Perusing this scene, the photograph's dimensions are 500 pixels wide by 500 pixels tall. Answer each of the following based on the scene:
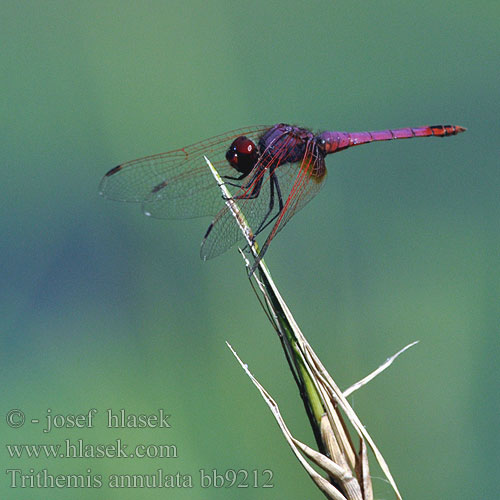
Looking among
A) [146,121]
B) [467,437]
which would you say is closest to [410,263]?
[467,437]

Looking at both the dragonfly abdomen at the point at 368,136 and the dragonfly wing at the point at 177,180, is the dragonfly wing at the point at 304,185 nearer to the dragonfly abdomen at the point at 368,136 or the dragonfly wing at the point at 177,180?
the dragonfly abdomen at the point at 368,136

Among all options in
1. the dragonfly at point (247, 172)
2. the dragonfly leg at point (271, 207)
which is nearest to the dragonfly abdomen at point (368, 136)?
the dragonfly at point (247, 172)

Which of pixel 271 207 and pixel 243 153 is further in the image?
pixel 243 153

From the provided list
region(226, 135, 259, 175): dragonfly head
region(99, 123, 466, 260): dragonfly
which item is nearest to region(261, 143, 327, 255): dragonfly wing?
region(99, 123, 466, 260): dragonfly

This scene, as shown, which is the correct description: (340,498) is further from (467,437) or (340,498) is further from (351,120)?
(351,120)

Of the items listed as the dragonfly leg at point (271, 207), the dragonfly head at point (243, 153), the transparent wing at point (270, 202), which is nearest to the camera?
the transparent wing at point (270, 202)

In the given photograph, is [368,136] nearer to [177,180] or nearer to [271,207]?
[271,207]

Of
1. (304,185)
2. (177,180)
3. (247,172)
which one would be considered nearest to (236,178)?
(247,172)
